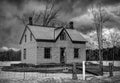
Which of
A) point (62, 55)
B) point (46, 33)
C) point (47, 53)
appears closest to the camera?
point (47, 53)

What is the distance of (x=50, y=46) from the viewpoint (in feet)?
87.0

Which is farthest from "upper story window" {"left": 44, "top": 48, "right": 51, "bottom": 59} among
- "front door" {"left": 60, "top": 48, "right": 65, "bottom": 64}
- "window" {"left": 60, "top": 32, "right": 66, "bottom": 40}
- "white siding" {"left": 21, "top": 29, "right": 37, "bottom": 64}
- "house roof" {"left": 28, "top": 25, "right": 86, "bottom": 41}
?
"window" {"left": 60, "top": 32, "right": 66, "bottom": 40}

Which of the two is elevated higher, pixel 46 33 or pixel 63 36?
pixel 46 33

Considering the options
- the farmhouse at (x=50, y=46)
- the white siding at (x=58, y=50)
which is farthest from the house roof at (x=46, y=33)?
the white siding at (x=58, y=50)

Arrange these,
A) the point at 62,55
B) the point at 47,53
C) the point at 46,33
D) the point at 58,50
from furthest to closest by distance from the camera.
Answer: the point at 62,55
the point at 46,33
the point at 58,50
the point at 47,53

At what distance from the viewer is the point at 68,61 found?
27.8 metres

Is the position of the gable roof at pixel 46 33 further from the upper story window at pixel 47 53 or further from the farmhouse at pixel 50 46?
the upper story window at pixel 47 53

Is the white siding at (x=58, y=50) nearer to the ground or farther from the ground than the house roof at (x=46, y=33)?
nearer to the ground

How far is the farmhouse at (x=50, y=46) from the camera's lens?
25688 millimetres

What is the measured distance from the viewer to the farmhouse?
2569 centimetres

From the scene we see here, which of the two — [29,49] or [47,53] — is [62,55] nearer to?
[47,53]

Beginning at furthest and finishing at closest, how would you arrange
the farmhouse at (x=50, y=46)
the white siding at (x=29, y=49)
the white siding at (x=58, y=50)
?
1. the white siding at (x=29, y=49)
2. the farmhouse at (x=50, y=46)
3. the white siding at (x=58, y=50)

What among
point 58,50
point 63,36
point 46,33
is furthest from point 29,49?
point 63,36

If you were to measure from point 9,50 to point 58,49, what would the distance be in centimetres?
2249
